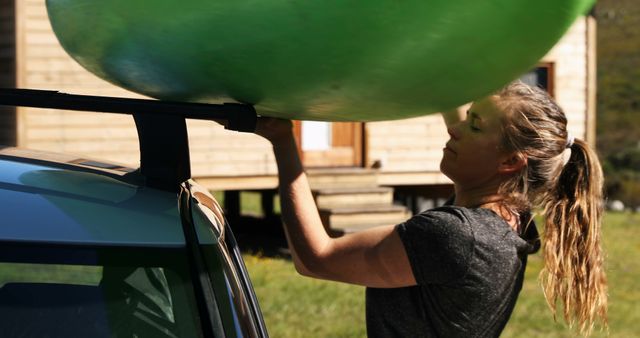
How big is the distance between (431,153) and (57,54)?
506 centimetres

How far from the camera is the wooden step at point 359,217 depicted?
12211mm

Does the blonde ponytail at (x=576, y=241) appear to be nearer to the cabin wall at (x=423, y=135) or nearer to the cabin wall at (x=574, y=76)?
the cabin wall at (x=423, y=135)

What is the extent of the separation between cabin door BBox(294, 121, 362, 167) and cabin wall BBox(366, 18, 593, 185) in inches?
7.7

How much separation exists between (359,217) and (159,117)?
1044 centimetres

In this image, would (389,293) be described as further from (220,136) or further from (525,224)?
(220,136)

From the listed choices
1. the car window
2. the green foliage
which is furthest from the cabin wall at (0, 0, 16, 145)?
the green foliage

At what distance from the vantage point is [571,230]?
2801 millimetres

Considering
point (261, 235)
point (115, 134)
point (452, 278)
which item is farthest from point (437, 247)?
point (261, 235)

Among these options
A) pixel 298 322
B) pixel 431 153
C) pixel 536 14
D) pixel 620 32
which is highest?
pixel 620 32

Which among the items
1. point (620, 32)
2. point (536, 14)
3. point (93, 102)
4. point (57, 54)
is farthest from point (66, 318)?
point (620, 32)

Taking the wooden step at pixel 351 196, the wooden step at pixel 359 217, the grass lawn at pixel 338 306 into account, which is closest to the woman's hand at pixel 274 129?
the grass lawn at pixel 338 306

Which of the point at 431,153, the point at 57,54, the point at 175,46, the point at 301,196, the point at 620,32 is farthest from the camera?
the point at 620,32

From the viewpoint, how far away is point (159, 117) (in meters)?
1.98

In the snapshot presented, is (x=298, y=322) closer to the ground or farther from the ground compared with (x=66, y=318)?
closer to the ground
